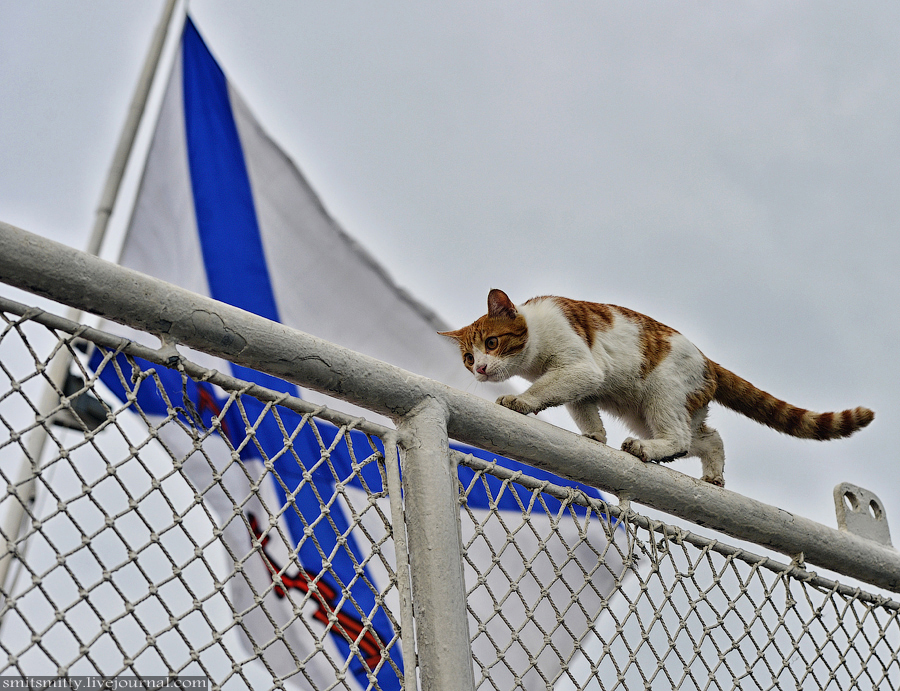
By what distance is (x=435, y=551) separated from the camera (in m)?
1.08

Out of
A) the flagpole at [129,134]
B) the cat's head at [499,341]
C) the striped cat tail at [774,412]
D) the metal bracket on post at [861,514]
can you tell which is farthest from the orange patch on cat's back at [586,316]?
the flagpole at [129,134]

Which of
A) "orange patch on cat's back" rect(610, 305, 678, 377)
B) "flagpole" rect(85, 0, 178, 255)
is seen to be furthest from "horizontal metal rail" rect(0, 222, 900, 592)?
"flagpole" rect(85, 0, 178, 255)

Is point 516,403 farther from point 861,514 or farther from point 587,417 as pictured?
point 861,514

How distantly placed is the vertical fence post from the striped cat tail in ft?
4.94

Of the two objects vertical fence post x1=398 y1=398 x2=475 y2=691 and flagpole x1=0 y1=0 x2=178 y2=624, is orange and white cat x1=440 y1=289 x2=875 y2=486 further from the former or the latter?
flagpole x1=0 y1=0 x2=178 y2=624

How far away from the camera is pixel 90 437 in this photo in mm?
952

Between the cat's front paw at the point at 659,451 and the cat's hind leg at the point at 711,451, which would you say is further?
the cat's hind leg at the point at 711,451

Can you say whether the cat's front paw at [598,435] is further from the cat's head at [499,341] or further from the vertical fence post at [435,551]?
the vertical fence post at [435,551]

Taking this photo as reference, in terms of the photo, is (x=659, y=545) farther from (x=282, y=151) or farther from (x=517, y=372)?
(x=282, y=151)

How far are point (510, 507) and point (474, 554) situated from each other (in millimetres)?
285

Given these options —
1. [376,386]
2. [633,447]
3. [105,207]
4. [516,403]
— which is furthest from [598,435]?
[105,207]

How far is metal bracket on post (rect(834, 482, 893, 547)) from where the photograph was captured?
1.75 m

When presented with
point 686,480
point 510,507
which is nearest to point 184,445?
point 510,507

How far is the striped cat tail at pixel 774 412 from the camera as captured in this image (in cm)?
247
